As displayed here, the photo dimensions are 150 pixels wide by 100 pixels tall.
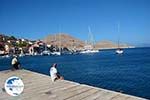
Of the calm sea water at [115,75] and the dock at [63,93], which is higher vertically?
the dock at [63,93]

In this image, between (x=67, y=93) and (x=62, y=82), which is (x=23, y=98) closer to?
(x=67, y=93)

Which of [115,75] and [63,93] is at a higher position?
[63,93]

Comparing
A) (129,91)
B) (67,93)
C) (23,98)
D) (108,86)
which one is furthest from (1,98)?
(108,86)

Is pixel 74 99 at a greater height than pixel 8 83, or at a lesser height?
lesser

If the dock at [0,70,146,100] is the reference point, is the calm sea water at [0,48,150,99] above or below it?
below

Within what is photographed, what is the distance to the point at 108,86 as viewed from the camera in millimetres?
44969

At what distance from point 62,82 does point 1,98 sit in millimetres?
6164

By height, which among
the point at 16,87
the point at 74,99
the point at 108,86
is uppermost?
the point at 16,87

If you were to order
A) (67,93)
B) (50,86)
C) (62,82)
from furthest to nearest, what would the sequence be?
1. (62,82)
2. (50,86)
3. (67,93)

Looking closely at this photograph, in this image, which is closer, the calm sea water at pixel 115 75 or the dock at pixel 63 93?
the dock at pixel 63 93

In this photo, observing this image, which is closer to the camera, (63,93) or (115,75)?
(63,93)

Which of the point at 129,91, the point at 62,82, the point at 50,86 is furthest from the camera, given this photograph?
the point at 129,91

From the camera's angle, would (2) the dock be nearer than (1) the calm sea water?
Yes

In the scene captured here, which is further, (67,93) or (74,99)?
(67,93)
